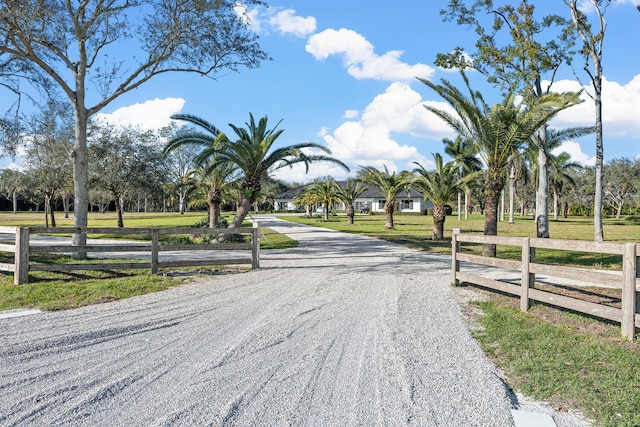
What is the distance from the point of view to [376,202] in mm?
79188

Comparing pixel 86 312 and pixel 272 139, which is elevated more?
pixel 272 139

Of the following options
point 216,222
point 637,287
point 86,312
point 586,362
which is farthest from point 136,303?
point 216,222

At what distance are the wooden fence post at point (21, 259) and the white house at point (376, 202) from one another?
57.8 metres

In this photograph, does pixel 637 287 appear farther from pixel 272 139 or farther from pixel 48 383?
pixel 272 139

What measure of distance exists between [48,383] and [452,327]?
454 centimetres

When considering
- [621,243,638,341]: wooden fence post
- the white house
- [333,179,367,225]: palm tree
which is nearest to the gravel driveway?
[621,243,638,341]: wooden fence post

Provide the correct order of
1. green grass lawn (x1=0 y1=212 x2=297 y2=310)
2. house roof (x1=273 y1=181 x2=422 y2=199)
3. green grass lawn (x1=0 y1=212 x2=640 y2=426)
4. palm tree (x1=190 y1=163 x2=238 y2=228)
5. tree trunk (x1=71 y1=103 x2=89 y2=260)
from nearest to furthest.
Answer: green grass lawn (x1=0 y1=212 x2=640 y2=426), green grass lawn (x1=0 y1=212 x2=297 y2=310), tree trunk (x1=71 y1=103 x2=89 y2=260), palm tree (x1=190 y1=163 x2=238 y2=228), house roof (x1=273 y1=181 x2=422 y2=199)

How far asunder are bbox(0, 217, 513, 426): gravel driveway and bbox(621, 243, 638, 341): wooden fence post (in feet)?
6.01

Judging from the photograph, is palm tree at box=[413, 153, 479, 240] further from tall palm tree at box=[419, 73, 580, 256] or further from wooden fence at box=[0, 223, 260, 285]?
wooden fence at box=[0, 223, 260, 285]

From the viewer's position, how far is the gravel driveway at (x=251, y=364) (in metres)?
3.31

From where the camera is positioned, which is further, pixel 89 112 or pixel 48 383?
pixel 89 112

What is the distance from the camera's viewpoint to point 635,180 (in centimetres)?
4756

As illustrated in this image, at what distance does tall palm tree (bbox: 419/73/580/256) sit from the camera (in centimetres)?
1376

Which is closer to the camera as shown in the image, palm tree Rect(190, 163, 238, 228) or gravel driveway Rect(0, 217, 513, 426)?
gravel driveway Rect(0, 217, 513, 426)
